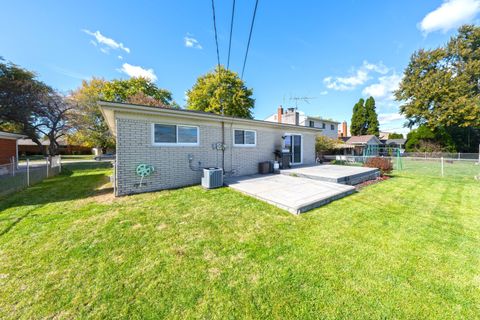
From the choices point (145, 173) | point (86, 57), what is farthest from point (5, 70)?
point (145, 173)

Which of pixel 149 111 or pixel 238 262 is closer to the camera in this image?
A: pixel 238 262

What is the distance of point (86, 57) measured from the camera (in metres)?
11.8

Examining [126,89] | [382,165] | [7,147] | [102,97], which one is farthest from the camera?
[126,89]

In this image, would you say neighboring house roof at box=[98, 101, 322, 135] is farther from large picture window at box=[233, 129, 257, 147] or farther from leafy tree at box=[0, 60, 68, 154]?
leafy tree at box=[0, 60, 68, 154]

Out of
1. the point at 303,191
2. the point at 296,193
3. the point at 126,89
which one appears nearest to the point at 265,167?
the point at 303,191

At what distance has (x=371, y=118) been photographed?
3106cm

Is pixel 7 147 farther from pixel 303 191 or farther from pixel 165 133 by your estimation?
pixel 303 191

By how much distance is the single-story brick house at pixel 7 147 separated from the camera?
11359mm

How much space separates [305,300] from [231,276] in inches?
34.9

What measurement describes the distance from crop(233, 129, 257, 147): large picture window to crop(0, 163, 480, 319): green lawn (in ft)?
14.1

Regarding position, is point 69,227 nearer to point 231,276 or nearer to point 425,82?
point 231,276

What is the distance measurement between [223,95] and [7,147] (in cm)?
1888

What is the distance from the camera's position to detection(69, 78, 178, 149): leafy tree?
64.0ft

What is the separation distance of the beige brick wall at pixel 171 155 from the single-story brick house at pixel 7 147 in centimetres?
1237
